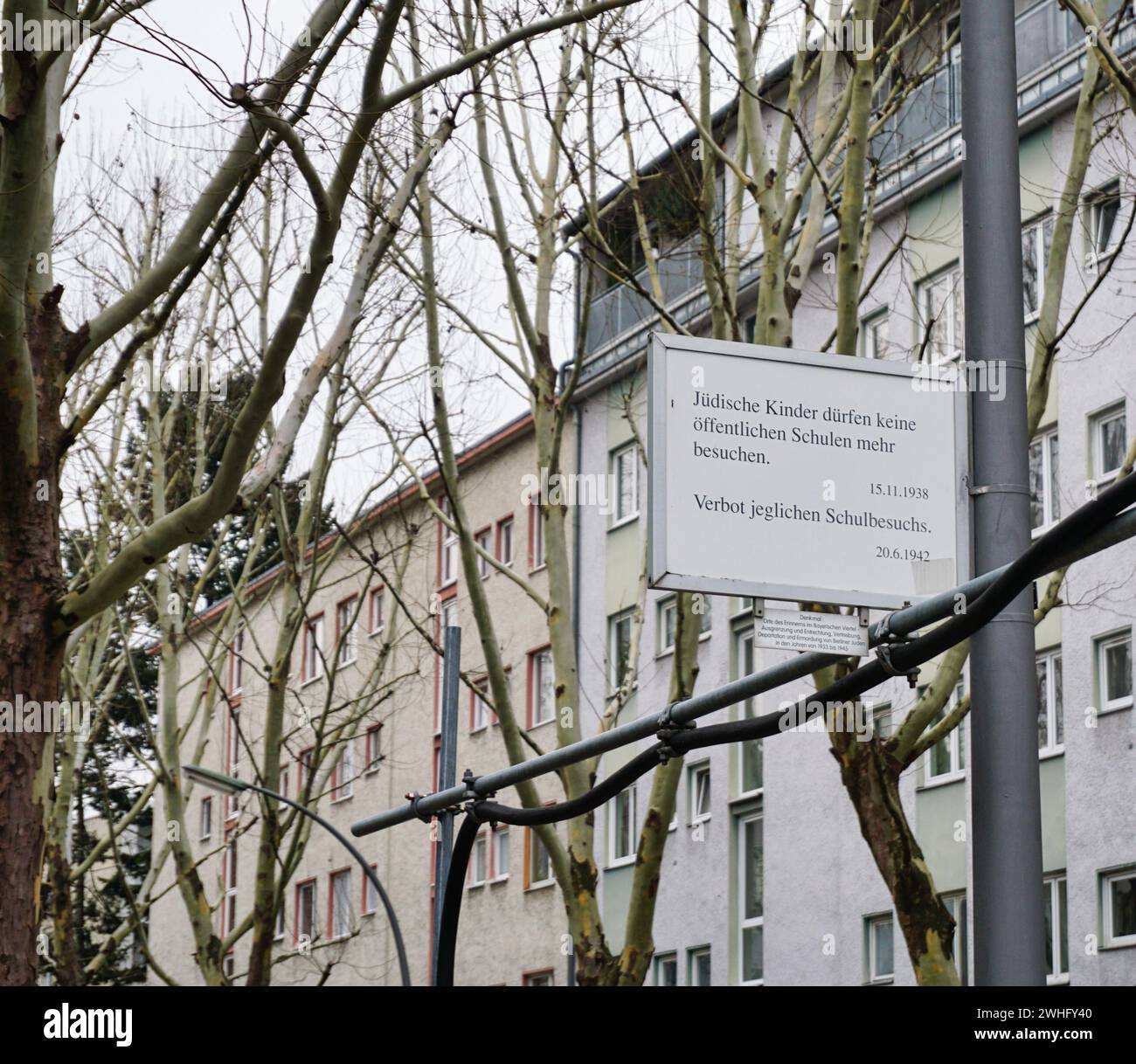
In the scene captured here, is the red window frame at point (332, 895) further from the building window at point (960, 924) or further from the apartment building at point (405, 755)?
the building window at point (960, 924)

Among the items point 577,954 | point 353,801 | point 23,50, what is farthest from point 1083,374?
point 353,801

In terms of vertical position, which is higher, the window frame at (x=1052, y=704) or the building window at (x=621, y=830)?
the window frame at (x=1052, y=704)

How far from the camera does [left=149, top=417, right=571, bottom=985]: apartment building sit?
37.9 meters

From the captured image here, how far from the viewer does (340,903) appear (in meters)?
46.8

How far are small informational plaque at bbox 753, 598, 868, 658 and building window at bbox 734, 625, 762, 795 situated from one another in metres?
24.1

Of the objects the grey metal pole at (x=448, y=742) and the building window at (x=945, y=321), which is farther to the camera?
the building window at (x=945, y=321)

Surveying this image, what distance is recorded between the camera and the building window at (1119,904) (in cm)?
2317

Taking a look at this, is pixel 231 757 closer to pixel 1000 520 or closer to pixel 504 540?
pixel 504 540

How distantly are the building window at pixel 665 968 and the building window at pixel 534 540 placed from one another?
8.94m

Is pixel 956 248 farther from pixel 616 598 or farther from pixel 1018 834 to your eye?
pixel 1018 834

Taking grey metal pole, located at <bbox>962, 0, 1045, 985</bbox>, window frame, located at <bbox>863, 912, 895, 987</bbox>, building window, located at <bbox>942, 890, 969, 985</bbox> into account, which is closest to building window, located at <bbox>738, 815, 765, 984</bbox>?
window frame, located at <bbox>863, 912, 895, 987</bbox>

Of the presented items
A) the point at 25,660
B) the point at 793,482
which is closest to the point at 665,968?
Result: the point at 25,660

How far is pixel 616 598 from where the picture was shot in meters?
36.5

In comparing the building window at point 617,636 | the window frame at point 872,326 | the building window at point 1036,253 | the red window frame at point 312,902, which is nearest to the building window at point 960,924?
the building window at point 1036,253
